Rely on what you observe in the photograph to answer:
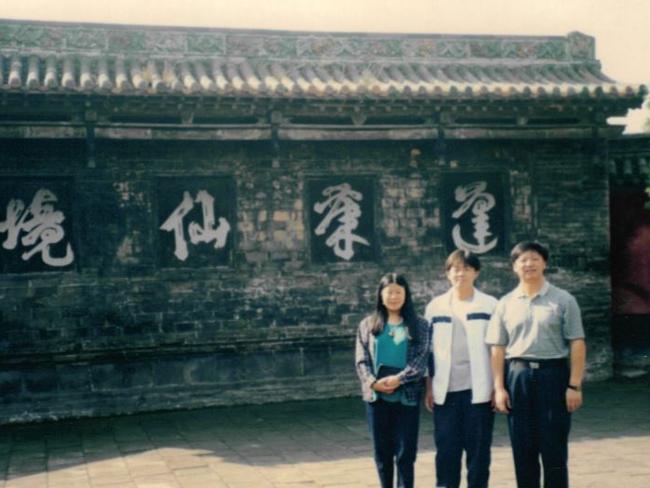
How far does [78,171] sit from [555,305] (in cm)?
608

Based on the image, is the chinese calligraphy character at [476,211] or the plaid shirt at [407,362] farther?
the chinese calligraphy character at [476,211]

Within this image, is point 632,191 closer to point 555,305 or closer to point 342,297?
point 342,297

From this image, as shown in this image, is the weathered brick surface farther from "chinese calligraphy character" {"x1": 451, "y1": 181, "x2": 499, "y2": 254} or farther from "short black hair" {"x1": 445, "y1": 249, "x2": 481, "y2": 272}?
"short black hair" {"x1": 445, "y1": 249, "x2": 481, "y2": 272}

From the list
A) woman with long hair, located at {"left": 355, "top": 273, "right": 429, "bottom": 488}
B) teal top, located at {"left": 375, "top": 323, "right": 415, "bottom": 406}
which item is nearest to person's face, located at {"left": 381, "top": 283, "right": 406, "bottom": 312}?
woman with long hair, located at {"left": 355, "top": 273, "right": 429, "bottom": 488}

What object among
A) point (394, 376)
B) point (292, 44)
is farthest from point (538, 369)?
point (292, 44)

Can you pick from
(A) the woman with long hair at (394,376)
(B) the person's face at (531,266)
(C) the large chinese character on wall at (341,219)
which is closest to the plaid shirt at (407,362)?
(A) the woman with long hair at (394,376)

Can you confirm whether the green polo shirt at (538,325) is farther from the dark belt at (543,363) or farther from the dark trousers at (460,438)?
the dark trousers at (460,438)

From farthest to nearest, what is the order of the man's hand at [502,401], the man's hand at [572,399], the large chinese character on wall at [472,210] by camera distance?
the large chinese character on wall at [472,210]
the man's hand at [502,401]
the man's hand at [572,399]

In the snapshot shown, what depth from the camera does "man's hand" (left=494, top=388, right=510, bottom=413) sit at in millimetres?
4445

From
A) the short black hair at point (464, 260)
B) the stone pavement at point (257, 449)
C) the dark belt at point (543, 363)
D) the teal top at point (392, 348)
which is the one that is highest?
the short black hair at point (464, 260)

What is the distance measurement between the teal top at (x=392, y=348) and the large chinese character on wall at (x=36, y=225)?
203 inches

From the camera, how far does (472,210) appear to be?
9.51 meters

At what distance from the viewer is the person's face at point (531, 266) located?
14.6 ft

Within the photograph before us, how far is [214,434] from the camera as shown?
734cm
